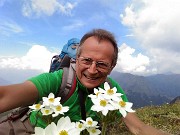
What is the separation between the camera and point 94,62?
3.74 metres

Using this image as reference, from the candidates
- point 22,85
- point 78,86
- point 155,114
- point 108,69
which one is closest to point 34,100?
point 22,85

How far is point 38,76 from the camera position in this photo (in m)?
3.63

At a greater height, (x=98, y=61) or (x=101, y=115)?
(x=98, y=61)

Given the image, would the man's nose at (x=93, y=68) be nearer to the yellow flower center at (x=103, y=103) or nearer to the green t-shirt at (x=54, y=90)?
the green t-shirt at (x=54, y=90)

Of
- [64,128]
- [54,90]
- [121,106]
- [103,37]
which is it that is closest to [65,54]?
[103,37]

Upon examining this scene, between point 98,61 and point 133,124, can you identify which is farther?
point 133,124

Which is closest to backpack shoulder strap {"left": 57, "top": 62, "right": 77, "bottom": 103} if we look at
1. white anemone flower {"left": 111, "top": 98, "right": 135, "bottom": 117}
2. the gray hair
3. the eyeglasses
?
the eyeglasses

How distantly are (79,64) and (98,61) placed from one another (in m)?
0.30

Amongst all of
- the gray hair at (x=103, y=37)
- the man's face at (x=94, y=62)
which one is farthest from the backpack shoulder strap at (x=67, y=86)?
the gray hair at (x=103, y=37)

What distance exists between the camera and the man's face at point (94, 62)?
377 cm

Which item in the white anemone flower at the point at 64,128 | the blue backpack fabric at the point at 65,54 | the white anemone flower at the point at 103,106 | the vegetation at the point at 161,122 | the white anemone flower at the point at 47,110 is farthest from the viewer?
the vegetation at the point at 161,122

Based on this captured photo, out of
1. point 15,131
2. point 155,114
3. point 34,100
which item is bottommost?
point 155,114

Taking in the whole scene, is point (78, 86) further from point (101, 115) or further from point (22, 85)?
point (101, 115)

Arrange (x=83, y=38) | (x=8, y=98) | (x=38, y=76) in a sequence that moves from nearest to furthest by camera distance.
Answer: (x=8, y=98), (x=38, y=76), (x=83, y=38)
